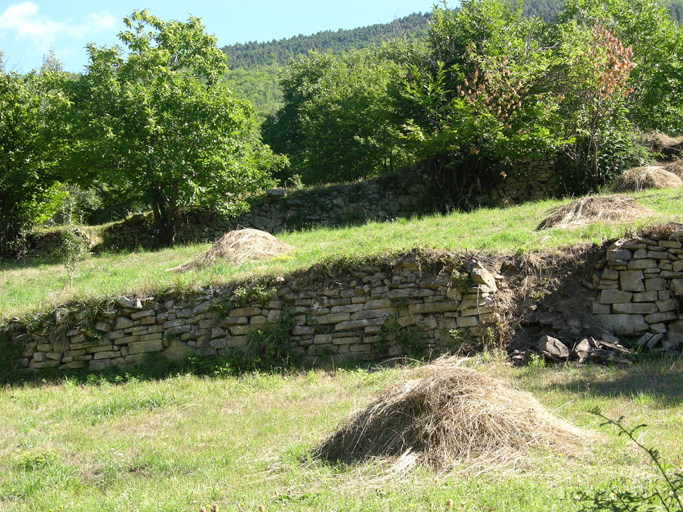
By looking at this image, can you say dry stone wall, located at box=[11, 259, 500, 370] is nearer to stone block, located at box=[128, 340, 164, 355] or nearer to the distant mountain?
stone block, located at box=[128, 340, 164, 355]

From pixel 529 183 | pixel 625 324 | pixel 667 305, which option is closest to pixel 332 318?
pixel 625 324

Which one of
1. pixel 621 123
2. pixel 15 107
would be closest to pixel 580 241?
pixel 621 123

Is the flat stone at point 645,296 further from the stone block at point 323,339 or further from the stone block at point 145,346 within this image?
the stone block at point 145,346

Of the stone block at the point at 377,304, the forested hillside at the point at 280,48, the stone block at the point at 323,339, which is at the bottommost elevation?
the stone block at the point at 323,339

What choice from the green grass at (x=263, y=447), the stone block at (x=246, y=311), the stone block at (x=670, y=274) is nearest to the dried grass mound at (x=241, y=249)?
the stone block at (x=246, y=311)

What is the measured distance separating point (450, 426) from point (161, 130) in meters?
11.7

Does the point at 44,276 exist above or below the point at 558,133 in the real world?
below

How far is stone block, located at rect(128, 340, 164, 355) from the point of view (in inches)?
341

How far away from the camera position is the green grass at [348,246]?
8422 mm

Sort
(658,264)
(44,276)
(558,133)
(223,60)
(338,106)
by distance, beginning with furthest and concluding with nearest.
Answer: (338,106), (223,60), (558,133), (44,276), (658,264)

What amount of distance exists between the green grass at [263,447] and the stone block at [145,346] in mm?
752

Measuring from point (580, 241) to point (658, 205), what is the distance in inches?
86.9

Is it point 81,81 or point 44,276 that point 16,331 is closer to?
Answer: point 44,276

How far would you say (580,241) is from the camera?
322 inches
